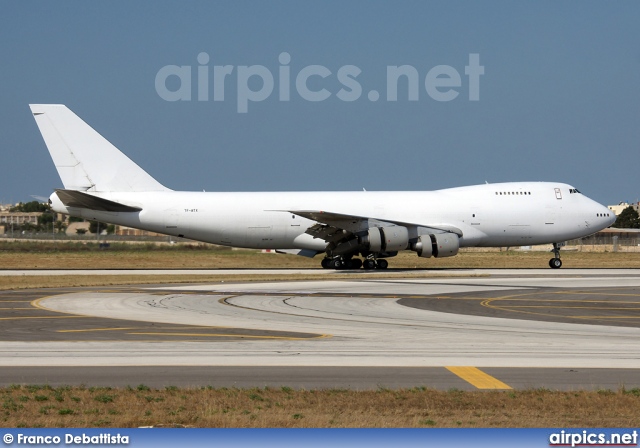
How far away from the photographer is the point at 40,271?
4794 centimetres

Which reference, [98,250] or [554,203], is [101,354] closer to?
[554,203]

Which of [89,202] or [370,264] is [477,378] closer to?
[370,264]

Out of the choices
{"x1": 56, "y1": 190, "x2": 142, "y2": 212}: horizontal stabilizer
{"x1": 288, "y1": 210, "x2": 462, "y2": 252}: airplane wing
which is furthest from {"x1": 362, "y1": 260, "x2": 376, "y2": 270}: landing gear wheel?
{"x1": 56, "y1": 190, "x2": 142, "y2": 212}: horizontal stabilizer

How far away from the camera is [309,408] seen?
11695 mm

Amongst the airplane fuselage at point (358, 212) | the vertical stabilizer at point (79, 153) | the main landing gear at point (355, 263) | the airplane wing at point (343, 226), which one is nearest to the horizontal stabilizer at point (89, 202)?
the airplane fuselage at point (358, 212)

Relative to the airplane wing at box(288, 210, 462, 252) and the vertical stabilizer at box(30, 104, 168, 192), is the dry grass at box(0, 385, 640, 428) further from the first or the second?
the vertical stabilizer at box(30, 104, 168, 192)

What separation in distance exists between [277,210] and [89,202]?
1001 centimetres

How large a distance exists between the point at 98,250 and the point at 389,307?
47.8 meters

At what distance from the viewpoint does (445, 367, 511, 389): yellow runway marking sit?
1348 centimetres

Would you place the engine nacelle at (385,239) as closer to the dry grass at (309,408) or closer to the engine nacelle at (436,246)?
the engine nacelle at (436,246)

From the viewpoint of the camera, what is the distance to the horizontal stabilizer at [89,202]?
46125 mm

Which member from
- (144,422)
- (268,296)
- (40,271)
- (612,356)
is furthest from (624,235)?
(144,422)

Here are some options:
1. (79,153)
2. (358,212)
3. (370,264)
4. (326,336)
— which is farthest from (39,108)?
(326,336)

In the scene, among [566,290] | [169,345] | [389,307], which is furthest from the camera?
[566,290]
